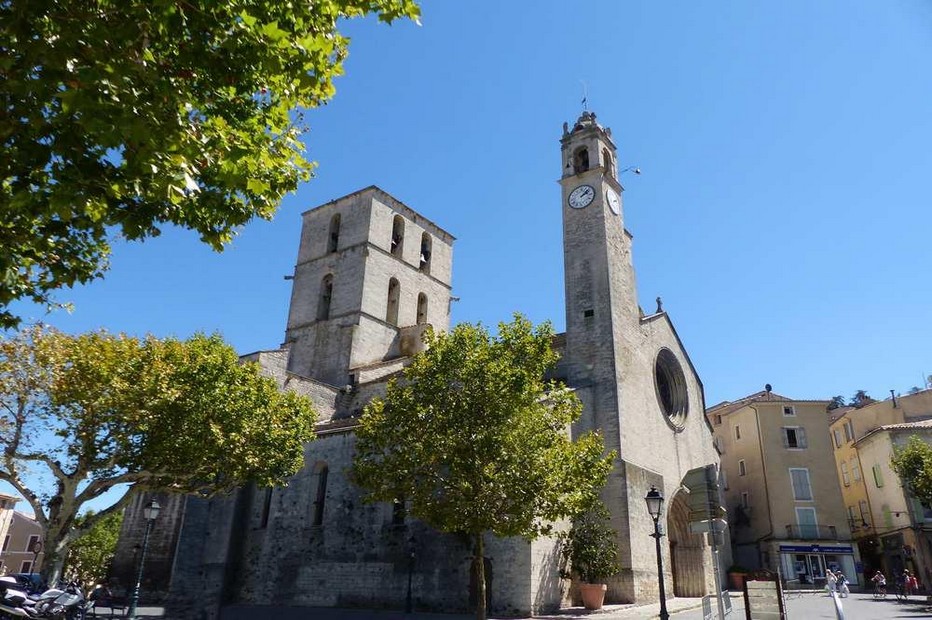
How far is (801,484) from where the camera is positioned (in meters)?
32.3

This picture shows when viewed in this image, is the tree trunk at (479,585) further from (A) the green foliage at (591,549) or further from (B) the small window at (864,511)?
(B) the small window at (864,511)

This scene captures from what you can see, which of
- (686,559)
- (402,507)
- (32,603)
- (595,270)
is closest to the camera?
(32,603)

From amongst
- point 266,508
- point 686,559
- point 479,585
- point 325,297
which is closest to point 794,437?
point 686,559

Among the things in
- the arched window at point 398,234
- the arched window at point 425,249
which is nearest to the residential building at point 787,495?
the arched window at point 425,249

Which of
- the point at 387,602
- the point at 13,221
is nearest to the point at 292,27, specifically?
the point at 13,221

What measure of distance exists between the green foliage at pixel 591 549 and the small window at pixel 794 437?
1893cm

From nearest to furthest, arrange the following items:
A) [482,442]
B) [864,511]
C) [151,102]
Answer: [151,102] < [482,442] < [864,511]

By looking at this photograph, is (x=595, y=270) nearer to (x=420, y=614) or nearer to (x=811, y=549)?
(x=420, y=614)

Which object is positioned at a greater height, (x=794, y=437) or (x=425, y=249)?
(x=425, y=249)

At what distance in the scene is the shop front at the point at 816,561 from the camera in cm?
3042

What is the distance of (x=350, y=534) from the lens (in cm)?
2059

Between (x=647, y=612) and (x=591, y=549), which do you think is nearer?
(x=647, y=612)

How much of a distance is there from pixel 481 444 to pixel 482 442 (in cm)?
5

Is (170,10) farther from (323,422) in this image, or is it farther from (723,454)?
(723,454)
